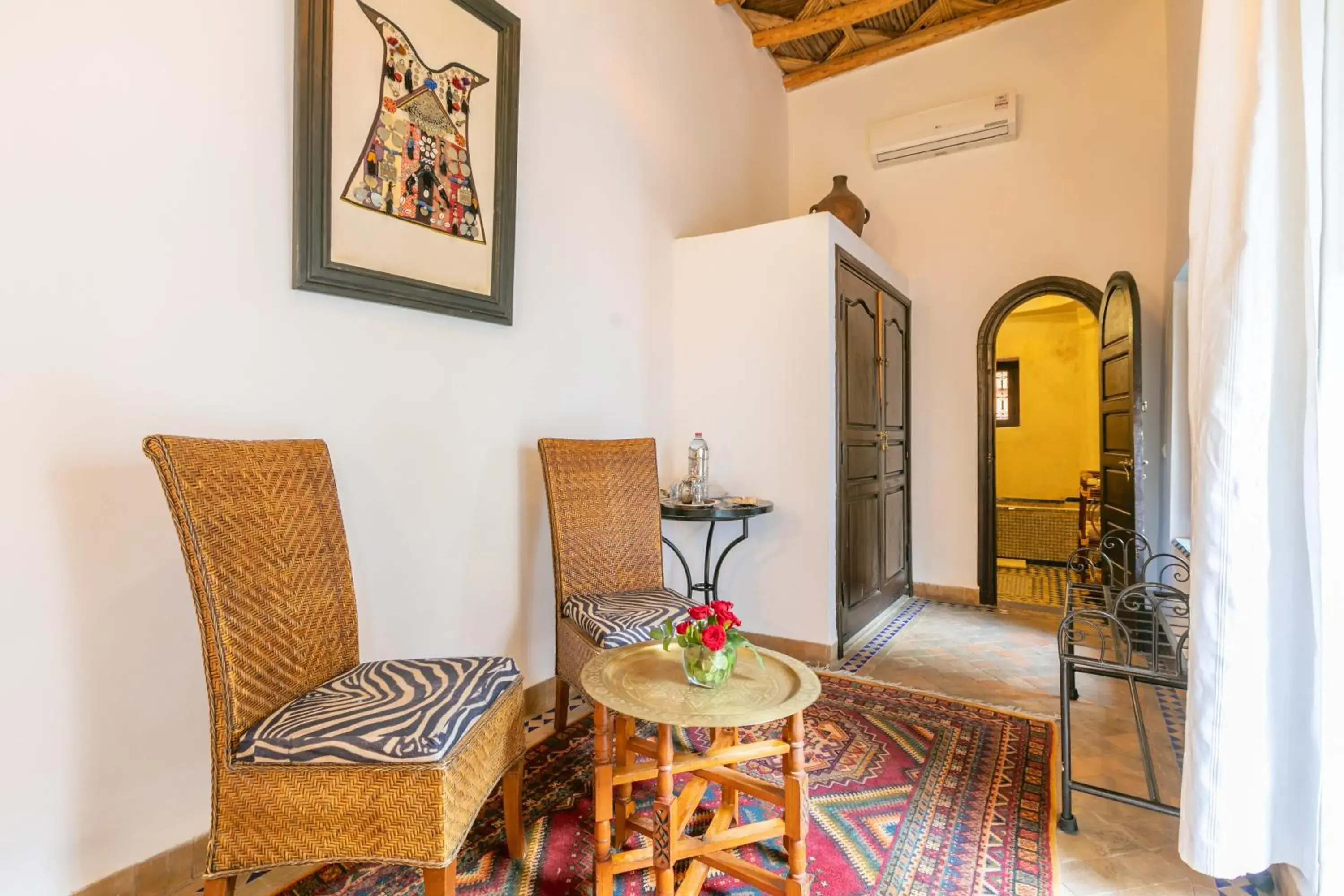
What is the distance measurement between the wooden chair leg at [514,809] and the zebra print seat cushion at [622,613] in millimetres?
457

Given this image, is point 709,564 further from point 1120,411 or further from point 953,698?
point 1120,411

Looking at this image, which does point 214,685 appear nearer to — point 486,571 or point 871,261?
point 486,571

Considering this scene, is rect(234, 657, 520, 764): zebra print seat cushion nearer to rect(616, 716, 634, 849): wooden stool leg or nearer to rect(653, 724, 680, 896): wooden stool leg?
rect(616, 716, 634, 849): wooden stool leg

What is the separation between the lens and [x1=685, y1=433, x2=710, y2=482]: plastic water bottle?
10.7 ft

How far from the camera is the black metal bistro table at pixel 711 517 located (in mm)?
2814

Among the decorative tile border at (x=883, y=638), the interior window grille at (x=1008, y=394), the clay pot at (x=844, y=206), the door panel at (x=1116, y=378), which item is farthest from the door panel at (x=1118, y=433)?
the interior window grille at (x=1008, y=394)

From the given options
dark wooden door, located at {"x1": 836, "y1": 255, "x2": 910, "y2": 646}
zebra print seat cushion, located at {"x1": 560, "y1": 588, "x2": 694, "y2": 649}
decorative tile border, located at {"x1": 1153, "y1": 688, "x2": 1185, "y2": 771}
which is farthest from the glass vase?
dark wooden door, located at {"x1": 836, "y1": 255, "x2": 910, "y2": 646}

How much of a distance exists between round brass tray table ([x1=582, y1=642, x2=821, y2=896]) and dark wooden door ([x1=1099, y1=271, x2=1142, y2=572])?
236 centimetres

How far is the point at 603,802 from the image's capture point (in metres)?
1.44

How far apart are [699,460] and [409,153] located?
1.91 metres

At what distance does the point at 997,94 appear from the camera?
404cm

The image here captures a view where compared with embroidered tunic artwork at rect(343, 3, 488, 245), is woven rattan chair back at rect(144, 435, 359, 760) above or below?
below

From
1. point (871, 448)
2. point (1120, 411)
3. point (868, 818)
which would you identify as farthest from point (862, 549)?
point (868, 818)

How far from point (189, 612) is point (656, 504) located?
5.22ft
